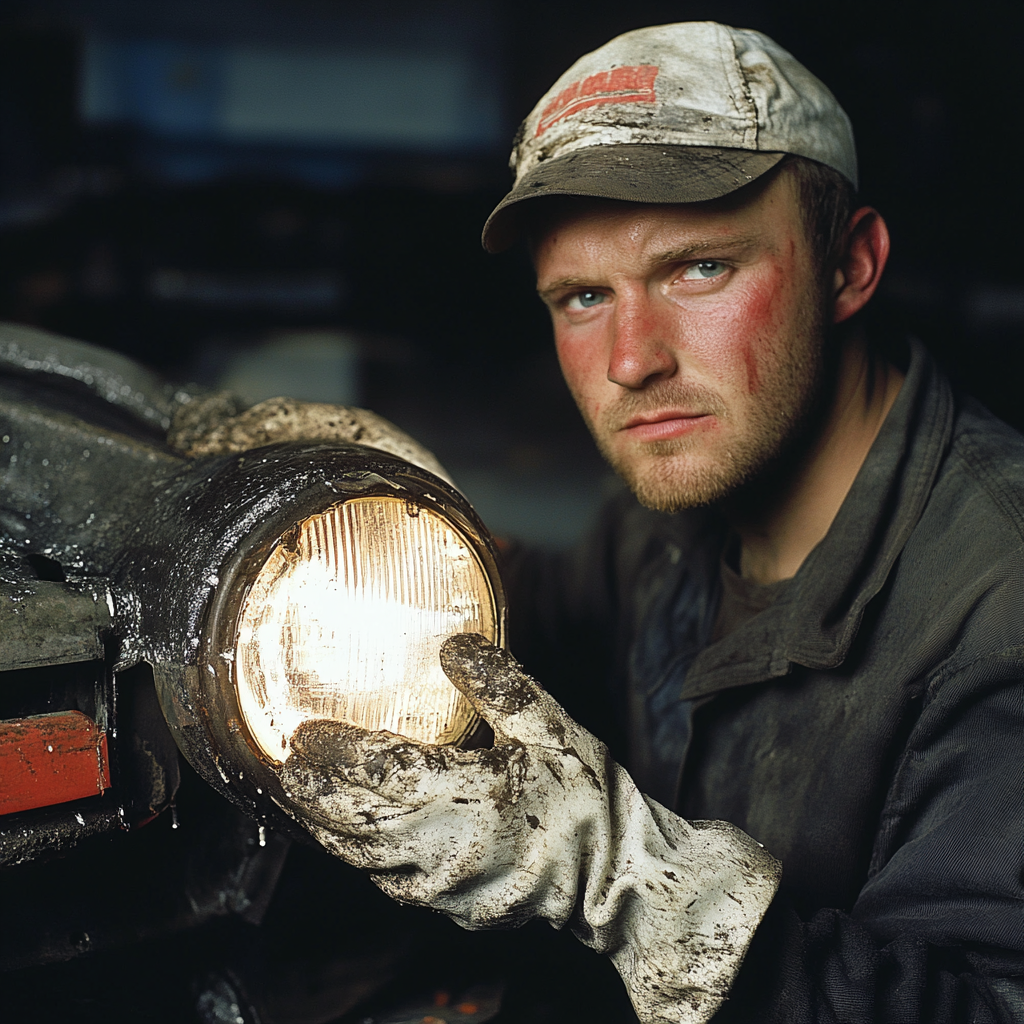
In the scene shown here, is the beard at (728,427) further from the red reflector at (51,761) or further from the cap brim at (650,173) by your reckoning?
the red reflector at (51,761)

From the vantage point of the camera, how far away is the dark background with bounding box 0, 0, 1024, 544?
272 cm

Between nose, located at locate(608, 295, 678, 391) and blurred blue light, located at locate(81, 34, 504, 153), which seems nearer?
nose, located at locate(608, 295, 678, 391)

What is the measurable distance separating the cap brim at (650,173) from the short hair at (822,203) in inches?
2.4

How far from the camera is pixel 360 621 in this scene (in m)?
0.93

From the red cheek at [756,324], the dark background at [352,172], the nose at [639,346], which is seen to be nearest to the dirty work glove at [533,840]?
the nose at [639,346]

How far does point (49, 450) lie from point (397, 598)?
0.56 m

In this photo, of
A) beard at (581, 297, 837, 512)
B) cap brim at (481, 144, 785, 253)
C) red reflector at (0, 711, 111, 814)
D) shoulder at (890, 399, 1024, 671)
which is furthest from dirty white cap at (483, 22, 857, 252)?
red reflector at (0, 711, 111, 814)

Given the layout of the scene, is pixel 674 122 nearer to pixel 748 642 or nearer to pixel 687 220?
pixel 687 220

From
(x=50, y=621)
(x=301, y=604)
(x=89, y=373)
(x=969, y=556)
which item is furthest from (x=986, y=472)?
(x=89, y=373)

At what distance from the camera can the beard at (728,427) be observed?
136 centimetres

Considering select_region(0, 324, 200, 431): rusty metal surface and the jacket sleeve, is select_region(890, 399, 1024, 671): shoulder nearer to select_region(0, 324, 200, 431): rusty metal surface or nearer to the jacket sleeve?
the jacket sleeve

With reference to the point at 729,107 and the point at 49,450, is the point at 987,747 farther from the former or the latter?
the point at 49,450

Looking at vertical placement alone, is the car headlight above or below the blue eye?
below

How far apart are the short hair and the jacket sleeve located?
0.68 meters
